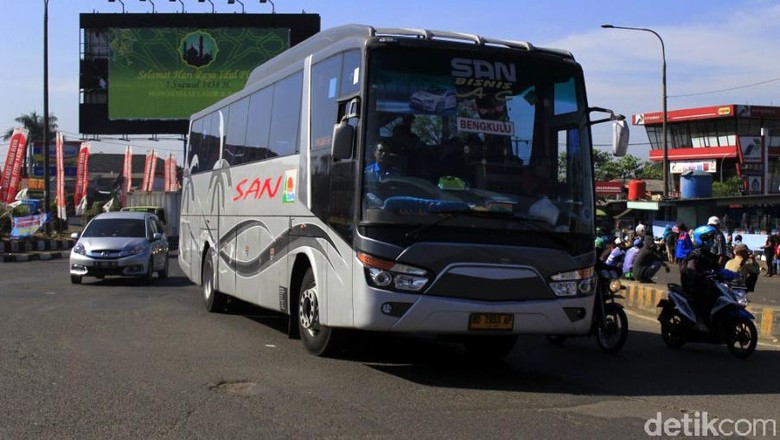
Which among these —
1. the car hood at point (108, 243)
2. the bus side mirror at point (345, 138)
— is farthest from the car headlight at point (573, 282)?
the car hood at point (108, 243)

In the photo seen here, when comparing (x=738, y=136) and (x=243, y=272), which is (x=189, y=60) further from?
(x=738, y=136)

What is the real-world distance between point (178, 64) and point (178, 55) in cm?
43

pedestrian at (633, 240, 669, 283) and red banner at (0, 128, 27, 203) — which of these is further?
red banner at (0, 128, 27, 203)

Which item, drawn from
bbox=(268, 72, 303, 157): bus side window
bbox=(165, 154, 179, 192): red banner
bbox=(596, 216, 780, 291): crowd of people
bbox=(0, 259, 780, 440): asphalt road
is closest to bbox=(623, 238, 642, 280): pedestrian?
bbox=(596, 216, 780, 291): crowd of people

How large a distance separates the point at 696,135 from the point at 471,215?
2635 inches

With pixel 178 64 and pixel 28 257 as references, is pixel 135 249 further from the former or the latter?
pixel 178 64

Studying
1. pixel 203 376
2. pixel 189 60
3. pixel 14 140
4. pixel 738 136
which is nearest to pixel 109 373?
pixel 203 376

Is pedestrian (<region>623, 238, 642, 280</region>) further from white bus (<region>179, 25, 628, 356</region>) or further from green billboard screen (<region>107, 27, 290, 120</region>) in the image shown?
Result: green billboard screen (<region>107, 27, 290, 120</region>)

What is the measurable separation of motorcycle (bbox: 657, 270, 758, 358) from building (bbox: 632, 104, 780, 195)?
56563mm

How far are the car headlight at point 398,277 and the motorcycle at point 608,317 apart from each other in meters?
2.92

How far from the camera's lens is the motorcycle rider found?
9.91 meters

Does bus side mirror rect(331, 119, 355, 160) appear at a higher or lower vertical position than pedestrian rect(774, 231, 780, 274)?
higher

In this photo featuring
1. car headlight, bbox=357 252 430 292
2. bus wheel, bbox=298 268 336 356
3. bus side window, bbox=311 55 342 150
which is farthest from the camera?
bus wheel, bbox=298 268 336 356

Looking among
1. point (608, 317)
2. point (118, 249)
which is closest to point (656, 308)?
point (608, 317)
